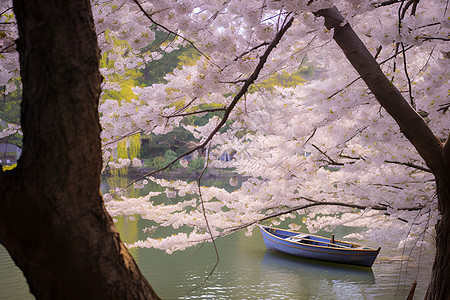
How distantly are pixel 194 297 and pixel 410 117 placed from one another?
5033mm

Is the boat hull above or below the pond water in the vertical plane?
above

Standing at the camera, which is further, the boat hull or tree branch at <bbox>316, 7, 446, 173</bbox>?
the boat hull

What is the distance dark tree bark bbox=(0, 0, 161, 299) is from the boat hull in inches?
297

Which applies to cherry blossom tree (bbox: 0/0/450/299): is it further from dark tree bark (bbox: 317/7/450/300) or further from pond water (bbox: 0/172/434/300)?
pond water (bbox: 0/172/434/300)

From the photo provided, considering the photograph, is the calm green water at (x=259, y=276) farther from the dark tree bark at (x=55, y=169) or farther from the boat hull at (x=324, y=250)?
the dark tree bark at (x=55, y=169)

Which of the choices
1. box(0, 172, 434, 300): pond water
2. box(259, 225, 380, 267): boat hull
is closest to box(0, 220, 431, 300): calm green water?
box(0, 172, 434, 300): pond water

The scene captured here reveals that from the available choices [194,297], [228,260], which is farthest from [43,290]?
[228,260]

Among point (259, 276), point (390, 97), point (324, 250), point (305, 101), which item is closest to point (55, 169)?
point (390, 97)

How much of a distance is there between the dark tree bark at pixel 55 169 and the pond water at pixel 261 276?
4.69 m

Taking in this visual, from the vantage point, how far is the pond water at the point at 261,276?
6758 mm

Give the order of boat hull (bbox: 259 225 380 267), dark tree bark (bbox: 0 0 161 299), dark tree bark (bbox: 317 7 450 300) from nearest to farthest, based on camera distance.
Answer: dark tree bark (bbox: 0 0 161 299) < dark tree bark (bbox: 317 7 450 300) < boat hull (bbox: 259 225 380 267)

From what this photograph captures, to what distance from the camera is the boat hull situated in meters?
8.25

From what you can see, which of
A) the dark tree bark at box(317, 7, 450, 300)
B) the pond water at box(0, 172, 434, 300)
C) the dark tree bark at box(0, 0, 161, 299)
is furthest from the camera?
the pond water at box(0, 172, 434, 300)

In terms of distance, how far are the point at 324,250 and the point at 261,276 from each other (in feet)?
5.01
